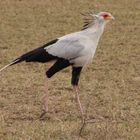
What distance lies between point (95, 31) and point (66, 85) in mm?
1684

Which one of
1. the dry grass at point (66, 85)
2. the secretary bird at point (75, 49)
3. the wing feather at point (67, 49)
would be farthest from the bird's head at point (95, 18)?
the dry grass at point (66, 85)

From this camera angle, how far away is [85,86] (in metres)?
6.70

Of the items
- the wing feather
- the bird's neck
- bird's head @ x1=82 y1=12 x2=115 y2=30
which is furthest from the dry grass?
bird's head @ x1=82 y1=12 x2=115 y2=30

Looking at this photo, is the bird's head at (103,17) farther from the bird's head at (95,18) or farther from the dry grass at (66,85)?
the dry grass at (66,85)

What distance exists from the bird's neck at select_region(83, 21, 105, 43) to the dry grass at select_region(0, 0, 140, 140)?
Result: 79 centimetres

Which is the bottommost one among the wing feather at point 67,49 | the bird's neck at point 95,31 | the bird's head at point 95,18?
the wing feather at point 67,49

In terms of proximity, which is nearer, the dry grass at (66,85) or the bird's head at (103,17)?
the dry grass at (66,85)

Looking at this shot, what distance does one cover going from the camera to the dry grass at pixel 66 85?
4891 mm

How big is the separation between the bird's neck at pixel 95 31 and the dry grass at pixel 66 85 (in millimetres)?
792

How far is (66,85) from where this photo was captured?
672 centimetres

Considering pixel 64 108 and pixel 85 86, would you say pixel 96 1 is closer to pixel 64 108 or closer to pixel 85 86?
pixel 85 86

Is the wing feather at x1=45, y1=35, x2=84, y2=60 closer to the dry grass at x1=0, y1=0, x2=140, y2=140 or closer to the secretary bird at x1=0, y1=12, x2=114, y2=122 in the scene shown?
the secretary bird at x1=0, y1=12, x2=114, y2=122

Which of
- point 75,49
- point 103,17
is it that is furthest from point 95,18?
point 75,49

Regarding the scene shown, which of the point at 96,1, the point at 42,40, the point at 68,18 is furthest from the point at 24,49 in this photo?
the point at 96,1
